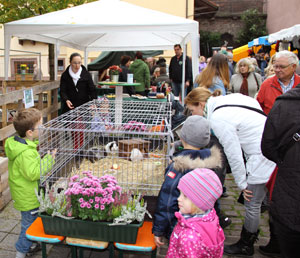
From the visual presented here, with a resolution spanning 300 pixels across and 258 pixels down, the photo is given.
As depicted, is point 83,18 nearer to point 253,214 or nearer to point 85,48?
point 85,48

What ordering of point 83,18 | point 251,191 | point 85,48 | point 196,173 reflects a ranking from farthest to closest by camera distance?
1. point 85,48
2. point 83,18
3. point 251,191
4. point 196,173

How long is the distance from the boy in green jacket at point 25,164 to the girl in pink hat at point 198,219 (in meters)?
1.30

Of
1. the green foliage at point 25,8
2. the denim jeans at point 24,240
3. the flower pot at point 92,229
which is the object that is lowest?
the denim jeans at point 24,240

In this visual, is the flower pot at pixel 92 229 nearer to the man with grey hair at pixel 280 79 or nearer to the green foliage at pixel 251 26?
the man with grey hair at pixel 280 79

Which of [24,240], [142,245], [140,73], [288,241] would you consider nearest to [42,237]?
[24,240]

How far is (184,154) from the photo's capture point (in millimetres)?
2365

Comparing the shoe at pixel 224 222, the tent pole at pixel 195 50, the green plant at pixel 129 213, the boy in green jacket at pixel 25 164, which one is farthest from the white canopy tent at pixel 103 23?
the green plant at pixel 129 213

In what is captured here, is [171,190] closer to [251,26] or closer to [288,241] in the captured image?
[288,241]

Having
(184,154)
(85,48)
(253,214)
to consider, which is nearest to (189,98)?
(184,154)

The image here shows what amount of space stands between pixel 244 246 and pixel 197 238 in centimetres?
154

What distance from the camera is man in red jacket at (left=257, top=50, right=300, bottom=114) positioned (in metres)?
3.70

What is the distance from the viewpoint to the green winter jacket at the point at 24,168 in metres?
2.71

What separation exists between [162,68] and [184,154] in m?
7.75

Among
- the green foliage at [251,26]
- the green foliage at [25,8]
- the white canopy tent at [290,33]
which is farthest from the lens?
the green foliage at [251,26]
